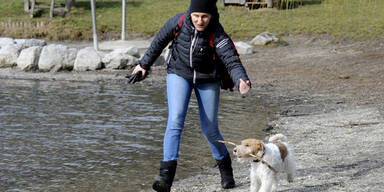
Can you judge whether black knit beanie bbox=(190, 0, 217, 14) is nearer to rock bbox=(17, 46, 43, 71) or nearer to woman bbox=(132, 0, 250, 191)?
woman bbox=(132, 0, 250, 191)

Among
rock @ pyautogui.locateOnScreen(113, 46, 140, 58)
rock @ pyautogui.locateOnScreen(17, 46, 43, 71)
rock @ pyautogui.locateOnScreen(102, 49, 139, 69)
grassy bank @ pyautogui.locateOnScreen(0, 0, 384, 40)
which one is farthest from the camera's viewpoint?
grassy bank @ pyautogui.locateOnScreen(0, 0, 384, 40)

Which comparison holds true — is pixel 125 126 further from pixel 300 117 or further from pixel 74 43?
pixel 74 43

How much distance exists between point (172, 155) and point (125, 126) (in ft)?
15.4

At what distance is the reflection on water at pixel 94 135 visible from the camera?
708 cm

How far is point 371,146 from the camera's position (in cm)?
739

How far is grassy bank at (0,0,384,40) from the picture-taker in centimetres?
2247

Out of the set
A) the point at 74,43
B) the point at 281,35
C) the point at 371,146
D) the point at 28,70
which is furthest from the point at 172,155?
the point at 74,43

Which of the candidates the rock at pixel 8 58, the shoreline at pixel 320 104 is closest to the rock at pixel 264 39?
the shoreline at pixel 320 104

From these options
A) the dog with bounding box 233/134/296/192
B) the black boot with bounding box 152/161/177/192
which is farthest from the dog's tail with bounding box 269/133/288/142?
the black boot with bounding box 152/161/177/192

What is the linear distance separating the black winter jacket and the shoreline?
4.46ft

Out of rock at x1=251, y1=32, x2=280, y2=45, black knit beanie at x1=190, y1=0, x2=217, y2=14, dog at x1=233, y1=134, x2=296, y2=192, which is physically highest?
black knit beanie at x1=190, y1=0, x2=217, y2=14

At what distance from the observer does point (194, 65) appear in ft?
17.6

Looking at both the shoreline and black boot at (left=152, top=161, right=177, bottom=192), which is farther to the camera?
the shoreline

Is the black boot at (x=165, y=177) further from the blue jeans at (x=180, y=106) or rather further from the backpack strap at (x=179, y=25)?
the backpack strap at (x=179, y=25)
